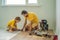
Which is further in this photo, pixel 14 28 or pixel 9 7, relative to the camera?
pixel 9 7

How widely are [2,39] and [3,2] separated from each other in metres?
3.03

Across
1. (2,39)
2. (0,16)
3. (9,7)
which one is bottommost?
(2,39)

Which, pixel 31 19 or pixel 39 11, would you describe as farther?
pixel 39 11

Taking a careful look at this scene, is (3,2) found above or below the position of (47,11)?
above

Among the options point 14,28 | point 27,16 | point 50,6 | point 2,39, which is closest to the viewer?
point 2,39

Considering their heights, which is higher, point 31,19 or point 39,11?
point 39,11

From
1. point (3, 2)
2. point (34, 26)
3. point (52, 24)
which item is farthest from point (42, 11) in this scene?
point (3, 2)

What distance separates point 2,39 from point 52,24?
297cm

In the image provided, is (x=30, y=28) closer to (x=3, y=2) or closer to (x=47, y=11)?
(x=47, y=11)

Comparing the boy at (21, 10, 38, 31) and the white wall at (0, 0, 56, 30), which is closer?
the boy at (21, 10, 38, 31)

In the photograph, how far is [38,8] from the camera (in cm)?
613

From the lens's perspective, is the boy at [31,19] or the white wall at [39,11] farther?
the white wall at [39,11]

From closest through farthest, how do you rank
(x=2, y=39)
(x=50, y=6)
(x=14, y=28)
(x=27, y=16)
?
(x=2, y=39)
(x=27, y=16)
(x=14, y=28)
(x=50, y=6)

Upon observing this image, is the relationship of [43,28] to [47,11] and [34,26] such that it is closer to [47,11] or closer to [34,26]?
[34,26]
